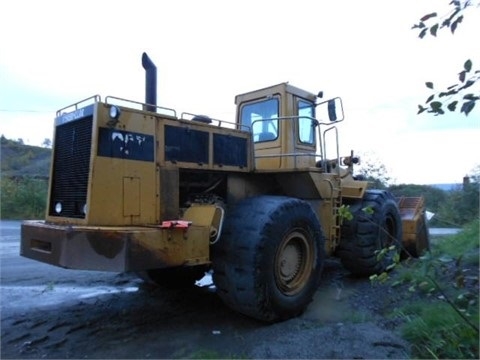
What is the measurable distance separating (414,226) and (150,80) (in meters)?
5.51

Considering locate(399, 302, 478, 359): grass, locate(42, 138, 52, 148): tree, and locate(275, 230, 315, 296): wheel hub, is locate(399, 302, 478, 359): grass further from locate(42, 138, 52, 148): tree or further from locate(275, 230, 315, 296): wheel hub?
locate(42, 138, 52, 148): tree

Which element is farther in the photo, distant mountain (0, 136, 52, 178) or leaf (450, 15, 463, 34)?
distant mountain (0, 136, 52, 178)

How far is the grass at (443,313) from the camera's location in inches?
109

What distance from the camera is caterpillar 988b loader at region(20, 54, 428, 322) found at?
4176mm

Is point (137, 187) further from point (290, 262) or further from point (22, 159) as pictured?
point (22, 159)

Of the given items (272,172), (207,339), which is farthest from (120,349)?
(272,172)

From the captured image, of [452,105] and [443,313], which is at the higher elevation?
[452,105]

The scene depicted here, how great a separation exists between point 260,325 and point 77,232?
2.17 meters

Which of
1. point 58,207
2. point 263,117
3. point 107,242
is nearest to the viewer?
point 107,242

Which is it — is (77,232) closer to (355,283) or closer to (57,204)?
(57,204)

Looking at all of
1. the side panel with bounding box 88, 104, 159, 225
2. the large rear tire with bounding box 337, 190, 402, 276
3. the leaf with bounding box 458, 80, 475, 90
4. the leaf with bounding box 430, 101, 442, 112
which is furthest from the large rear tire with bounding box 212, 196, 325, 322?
the leaf with bounding box 458, 80, 475, 90

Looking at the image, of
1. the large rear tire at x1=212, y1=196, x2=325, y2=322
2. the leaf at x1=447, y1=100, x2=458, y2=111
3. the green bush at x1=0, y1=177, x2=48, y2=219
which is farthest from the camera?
the green bush at x1=0, y1=177, x2=48, y2=219

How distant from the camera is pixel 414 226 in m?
8.22

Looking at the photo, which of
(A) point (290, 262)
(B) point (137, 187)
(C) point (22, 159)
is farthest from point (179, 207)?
(C) point (22, 159)
